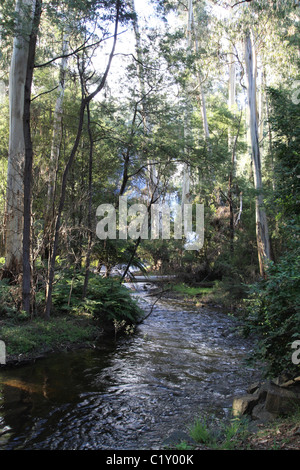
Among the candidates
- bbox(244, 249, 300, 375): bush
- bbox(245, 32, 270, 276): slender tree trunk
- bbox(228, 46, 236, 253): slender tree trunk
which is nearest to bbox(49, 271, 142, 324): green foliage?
bbox(245, 32, 270, 276): slender tree trunk

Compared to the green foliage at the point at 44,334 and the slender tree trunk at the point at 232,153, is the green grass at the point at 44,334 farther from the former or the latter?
the slender tree trunk at the point at 232,153

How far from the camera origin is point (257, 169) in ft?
44.0

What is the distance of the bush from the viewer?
13.2ft

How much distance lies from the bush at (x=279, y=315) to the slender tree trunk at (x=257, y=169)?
7.48 meters

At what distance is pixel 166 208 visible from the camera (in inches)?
910

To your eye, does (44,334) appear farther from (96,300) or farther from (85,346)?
(96,300)

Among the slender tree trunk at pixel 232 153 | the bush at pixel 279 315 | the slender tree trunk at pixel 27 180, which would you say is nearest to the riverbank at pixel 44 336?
the slender tree trunk at pixel 27 180

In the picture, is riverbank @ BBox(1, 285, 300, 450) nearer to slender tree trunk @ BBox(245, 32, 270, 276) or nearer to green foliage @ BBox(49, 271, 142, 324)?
green foliage @ BBox(49, 271, 142, 324)

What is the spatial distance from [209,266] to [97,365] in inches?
440

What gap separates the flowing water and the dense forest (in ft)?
3.79

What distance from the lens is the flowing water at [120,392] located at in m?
4.09

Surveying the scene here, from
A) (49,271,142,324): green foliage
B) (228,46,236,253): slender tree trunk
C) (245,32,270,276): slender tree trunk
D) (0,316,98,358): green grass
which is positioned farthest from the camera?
(228,46,236,253): slender tree trunk
